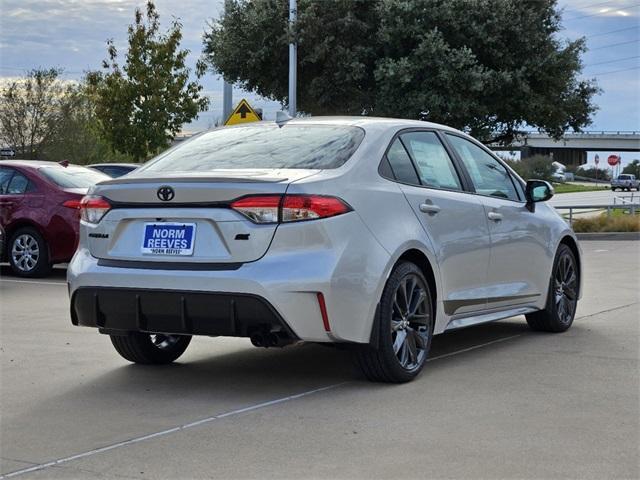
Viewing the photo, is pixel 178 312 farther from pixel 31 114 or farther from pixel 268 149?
pixel 31 114

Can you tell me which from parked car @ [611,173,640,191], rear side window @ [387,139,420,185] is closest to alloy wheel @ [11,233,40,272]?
rear side window @ [387,139,420,185]

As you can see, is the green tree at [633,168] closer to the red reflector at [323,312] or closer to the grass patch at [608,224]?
the grass patch at [608,224]

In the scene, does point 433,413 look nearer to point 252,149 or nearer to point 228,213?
point 228,213

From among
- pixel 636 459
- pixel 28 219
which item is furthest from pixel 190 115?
pixel 636 459

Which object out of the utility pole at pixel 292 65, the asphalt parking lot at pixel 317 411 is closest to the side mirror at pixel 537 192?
the asphalt parking lot at pixel 317 411

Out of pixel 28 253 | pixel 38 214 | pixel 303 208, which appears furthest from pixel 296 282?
pixel 28 253

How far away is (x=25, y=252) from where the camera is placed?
14.0m

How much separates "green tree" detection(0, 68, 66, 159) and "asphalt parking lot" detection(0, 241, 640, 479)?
1929 inches

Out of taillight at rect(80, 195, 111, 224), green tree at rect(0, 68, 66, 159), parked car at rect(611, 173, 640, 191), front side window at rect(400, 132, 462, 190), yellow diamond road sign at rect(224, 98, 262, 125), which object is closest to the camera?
taillight at rect(80, 195, 111, 224)

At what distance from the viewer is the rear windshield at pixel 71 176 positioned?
45.6 ft

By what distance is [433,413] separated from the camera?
18.5ft

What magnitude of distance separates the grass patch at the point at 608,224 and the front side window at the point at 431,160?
18.2 metres

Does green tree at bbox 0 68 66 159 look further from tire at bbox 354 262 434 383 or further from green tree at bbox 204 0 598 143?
tire at bbox 354 262 434 383

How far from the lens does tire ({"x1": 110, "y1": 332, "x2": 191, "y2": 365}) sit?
7086 millimetres
